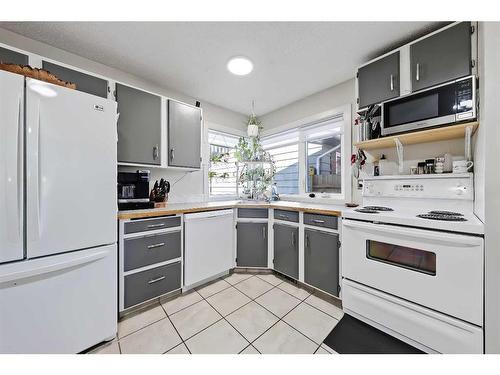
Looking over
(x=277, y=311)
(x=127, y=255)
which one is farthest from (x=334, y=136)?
(x=127, y=255)

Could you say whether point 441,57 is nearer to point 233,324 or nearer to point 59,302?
point 233,324

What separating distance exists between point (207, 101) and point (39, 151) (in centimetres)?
220

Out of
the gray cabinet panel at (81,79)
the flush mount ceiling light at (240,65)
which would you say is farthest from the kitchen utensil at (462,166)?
the gray cabinet panel at (81,79)

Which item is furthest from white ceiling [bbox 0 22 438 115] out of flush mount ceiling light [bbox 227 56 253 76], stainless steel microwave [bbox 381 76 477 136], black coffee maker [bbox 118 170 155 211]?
black coffee maker [bbox 118 170 155 211]

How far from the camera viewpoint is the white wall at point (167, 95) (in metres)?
1.67

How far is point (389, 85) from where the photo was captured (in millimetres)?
1710

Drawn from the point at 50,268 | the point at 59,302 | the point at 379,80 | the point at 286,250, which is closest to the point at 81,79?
the point at 50,268

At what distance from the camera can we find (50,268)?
1091 millimetres

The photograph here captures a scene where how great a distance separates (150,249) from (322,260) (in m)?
1.62

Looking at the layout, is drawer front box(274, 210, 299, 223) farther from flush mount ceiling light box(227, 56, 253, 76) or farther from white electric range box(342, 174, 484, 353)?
flush mount ceiling light box(227, 56, 253, 76)

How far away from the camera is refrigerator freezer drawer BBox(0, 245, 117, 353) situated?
1.01 m

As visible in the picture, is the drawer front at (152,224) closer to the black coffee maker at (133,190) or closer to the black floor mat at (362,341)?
the black coffee maker at (133,190)
